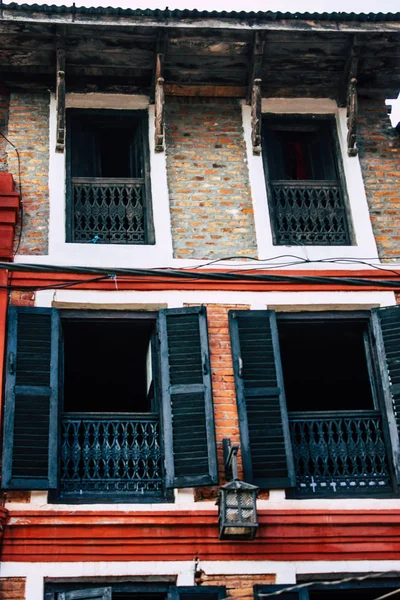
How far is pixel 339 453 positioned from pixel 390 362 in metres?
1.14

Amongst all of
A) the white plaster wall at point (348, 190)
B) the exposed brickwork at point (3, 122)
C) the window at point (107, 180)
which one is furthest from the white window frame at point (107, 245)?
the white plaster wall at point (348, 190)

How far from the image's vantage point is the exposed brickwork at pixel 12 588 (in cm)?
952

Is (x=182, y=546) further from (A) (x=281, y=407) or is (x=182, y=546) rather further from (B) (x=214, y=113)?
(B) (x=214, y=113)

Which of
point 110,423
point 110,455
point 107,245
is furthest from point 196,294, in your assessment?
point 110,455

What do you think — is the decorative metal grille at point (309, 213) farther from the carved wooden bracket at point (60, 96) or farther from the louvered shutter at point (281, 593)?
the louvered shutter at point (281, 593)

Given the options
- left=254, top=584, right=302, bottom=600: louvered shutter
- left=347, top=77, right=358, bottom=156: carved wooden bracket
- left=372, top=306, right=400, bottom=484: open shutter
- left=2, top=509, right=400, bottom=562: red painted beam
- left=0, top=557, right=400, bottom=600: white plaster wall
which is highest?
left=347, top=77, right=358, bottom=156: carved wooden bracket

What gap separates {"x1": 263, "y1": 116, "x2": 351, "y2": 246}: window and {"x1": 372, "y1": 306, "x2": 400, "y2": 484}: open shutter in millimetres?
1271

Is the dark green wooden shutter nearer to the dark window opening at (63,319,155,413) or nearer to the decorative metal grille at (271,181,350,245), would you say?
the dark window opening at (63,319,155,413)

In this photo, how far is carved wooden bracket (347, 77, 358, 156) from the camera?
1260 centimetres

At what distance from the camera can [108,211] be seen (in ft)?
40.0

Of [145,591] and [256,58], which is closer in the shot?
[145,591]

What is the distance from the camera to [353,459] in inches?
428

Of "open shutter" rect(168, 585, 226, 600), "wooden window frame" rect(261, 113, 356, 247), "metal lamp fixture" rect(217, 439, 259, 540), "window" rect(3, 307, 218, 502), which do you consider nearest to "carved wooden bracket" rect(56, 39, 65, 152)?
"window" rect(3, 307, 218, 502)

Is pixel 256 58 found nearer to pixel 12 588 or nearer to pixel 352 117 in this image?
pixel 352 117
